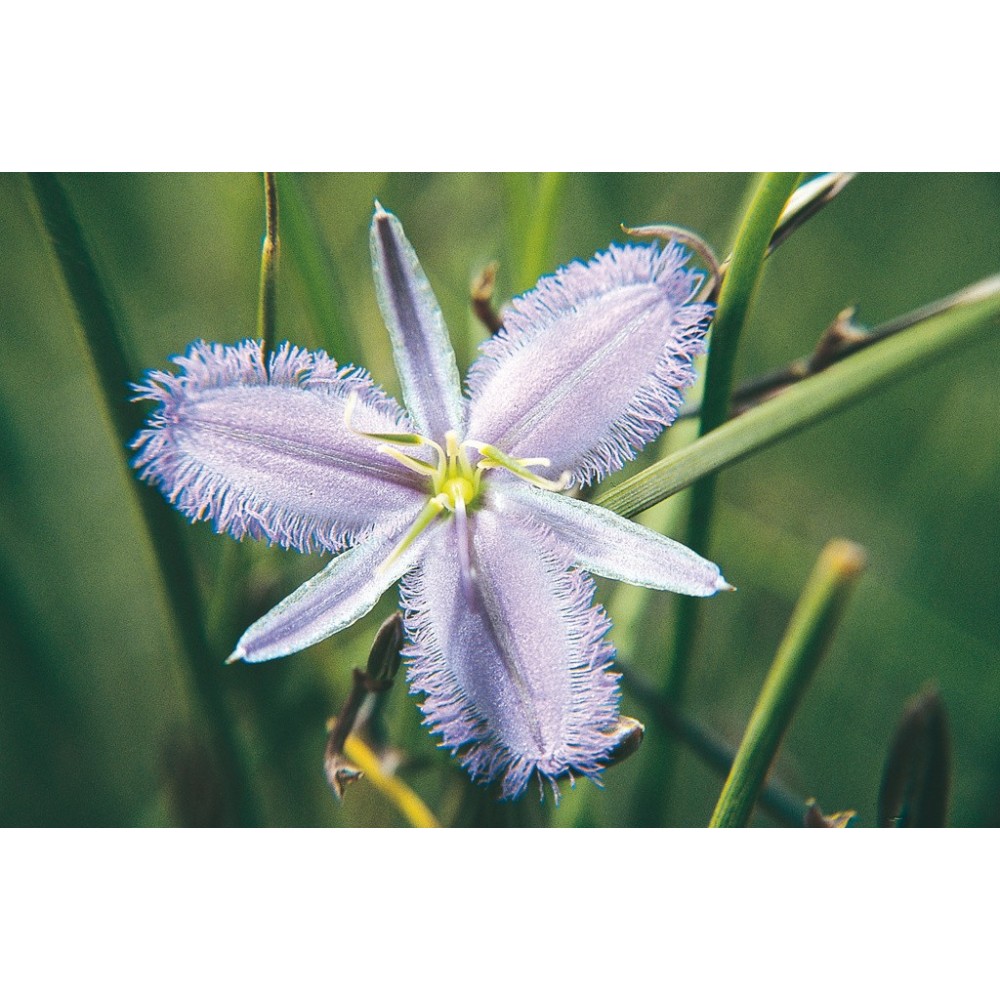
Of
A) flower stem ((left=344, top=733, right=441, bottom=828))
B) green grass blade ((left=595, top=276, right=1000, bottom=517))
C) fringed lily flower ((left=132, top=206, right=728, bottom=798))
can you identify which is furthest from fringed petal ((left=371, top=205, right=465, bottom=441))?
flower stem ((left=344, top=733, right=441, bottom=828))

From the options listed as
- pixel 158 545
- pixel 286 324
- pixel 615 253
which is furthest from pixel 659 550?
pixel 286 324

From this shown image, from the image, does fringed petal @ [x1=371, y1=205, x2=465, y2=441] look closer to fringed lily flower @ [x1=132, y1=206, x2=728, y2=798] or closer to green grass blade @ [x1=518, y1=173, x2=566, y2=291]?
fringed lily flower @ [x1=132, y1=206, x2=728, y2=798]

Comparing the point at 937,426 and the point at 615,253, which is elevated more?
the point at 615,253

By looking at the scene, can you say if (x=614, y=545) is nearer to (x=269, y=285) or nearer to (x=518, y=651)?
(x=518, y=651)

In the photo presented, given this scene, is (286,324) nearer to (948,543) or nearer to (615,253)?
(615,253)

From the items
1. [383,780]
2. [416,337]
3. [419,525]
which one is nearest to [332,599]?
[419,525]

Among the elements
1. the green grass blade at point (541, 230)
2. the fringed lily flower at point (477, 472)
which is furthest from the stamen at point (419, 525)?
the green grass blade at point (541, 230)
